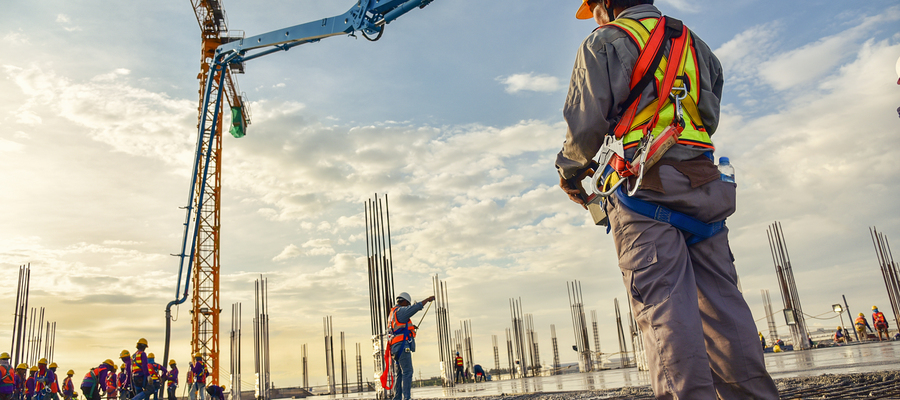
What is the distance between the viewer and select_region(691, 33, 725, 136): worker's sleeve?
184 centimetres

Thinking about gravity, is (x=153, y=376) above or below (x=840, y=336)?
above

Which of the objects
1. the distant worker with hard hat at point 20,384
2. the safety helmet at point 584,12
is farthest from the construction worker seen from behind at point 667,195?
the distant worker with hard hat at point 20,384

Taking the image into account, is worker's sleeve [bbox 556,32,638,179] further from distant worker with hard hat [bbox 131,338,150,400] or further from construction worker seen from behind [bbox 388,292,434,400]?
distant worker with hard hat [bbox 131,338,150,400]

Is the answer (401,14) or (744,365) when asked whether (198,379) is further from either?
(744,365)

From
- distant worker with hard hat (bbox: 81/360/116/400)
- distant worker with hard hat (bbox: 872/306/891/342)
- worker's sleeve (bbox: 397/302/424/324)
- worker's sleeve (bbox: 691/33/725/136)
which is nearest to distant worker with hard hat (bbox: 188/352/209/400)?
distant worker with hard hat (bbox: 81/360/116/400)

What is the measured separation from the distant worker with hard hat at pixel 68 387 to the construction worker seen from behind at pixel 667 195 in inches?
929

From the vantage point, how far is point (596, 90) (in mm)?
1724

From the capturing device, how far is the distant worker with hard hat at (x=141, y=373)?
34.8 feet

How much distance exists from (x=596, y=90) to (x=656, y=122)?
0.71 feet

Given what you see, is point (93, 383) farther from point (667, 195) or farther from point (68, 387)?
point (667, 195)

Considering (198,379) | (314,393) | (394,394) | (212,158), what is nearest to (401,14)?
(394,394)

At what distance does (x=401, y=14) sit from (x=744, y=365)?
12.2 m

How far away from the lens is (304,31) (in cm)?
1496

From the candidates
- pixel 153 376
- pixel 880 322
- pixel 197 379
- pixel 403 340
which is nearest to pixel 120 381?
pixel 197 379
